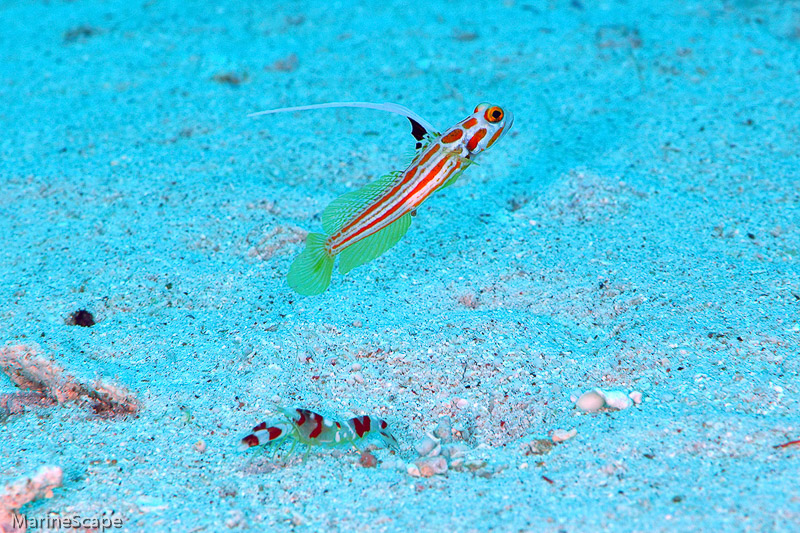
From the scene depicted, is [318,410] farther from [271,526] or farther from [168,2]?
[168,2]

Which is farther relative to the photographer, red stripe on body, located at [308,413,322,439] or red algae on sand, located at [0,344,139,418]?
red algae on sand, located at [0,344,139,418]

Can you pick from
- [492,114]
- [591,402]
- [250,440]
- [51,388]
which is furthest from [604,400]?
[51,388]

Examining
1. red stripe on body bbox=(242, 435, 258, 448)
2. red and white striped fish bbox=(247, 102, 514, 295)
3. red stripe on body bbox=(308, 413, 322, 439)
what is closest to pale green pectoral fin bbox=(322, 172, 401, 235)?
red and white striped fish bbox=(247, 102, 514, 295)

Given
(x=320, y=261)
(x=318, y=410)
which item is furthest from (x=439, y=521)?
(x=320, y=261)

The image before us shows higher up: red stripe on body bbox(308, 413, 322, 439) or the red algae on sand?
red stripe on body bbox(308, 413, 322, 439)

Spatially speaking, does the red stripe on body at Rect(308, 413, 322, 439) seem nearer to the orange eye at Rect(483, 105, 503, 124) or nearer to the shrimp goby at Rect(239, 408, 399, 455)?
the shrimp goby at Rect(239, 408, 399, 455)

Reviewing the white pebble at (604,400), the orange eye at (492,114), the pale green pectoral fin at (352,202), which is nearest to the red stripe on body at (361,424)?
the pale green pectoral fin at (352,202)
